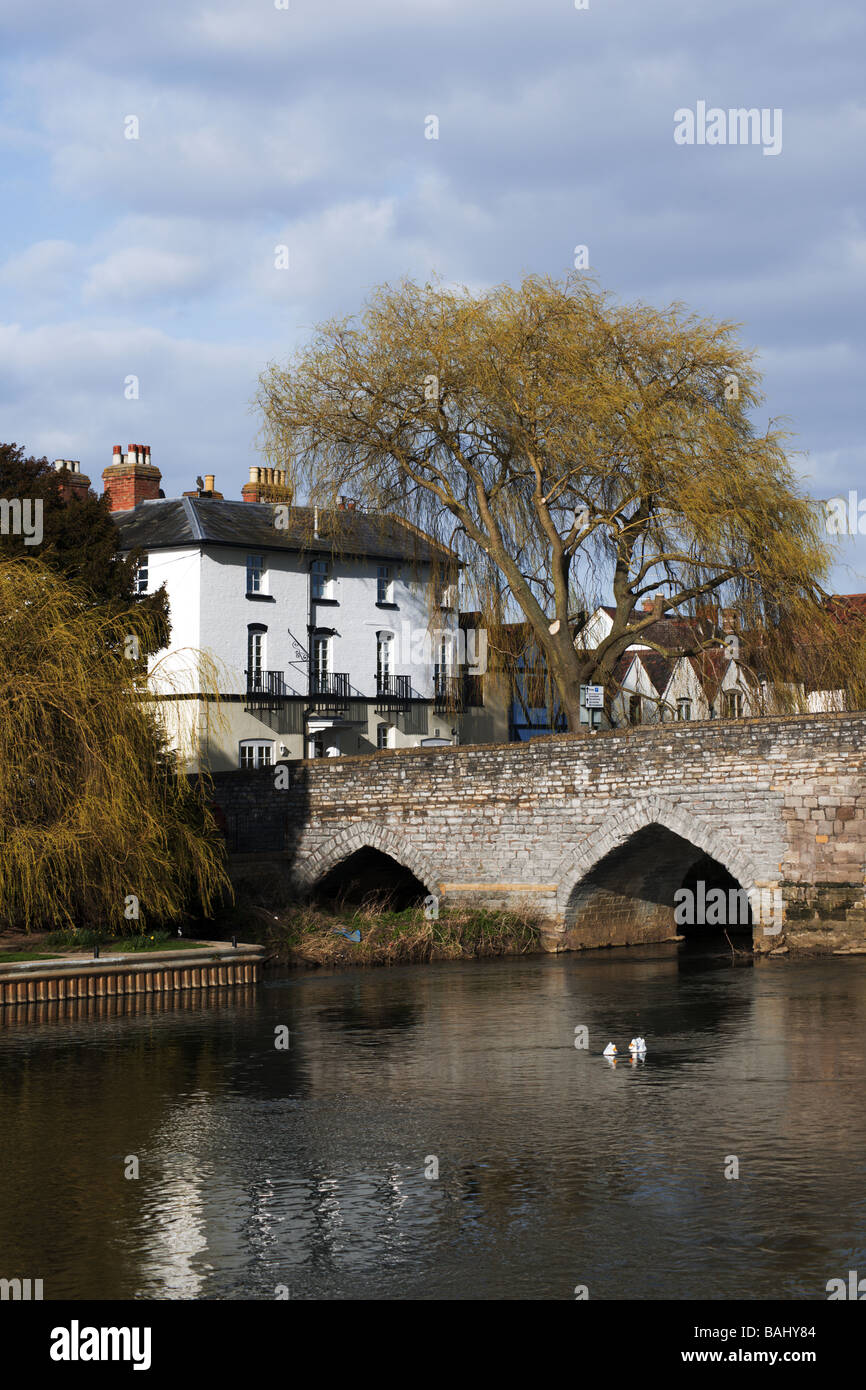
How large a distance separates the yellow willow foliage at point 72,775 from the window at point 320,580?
78.9ft

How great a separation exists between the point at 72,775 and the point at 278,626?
80.3 feet

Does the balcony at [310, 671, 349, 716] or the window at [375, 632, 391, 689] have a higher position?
the window at [375, 632, 391, 689]

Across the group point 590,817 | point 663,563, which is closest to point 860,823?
point 590,817

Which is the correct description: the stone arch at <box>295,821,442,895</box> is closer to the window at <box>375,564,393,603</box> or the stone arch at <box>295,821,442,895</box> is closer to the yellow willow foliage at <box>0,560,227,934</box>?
the yellow willow foliage at <box>0,560,227,934</box>

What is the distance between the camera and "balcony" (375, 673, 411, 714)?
51.2m

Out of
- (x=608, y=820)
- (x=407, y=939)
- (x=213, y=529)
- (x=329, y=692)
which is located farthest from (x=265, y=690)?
(x=608, y=820)

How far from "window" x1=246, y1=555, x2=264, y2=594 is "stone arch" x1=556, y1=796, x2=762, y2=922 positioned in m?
20.4

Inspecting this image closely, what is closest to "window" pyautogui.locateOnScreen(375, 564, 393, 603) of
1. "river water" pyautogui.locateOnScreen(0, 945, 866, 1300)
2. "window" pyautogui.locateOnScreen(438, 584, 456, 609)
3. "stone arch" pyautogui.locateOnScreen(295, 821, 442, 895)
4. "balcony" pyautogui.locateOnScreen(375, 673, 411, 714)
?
"balcony" pyautogui.locateOnScreen(375, 673, 411, 714)

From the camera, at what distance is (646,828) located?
29203mm

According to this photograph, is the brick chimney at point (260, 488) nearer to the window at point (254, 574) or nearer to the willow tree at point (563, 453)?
the window at point (254, 574)

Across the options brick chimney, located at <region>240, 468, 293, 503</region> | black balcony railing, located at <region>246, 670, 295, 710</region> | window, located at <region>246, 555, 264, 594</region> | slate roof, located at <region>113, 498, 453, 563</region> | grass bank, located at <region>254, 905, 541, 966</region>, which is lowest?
grass bank, located at <region>254, 905, 541, 966</region>

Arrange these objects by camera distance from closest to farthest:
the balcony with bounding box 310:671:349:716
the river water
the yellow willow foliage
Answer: the river water < the yellow willow foliage < the balcony with bounding box 310:671:349:716
